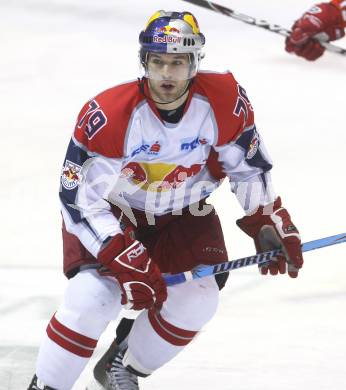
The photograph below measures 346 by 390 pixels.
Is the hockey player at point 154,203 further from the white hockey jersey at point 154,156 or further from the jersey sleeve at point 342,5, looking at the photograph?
the jersey sleeve at point 342,5

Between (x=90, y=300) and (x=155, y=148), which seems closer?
(x=90, y=300)

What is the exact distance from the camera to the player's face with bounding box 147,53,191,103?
3580mm

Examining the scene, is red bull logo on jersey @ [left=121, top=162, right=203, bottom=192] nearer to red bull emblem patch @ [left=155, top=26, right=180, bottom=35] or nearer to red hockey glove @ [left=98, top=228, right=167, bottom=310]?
red hockey glove @ [left=98, top=228, right=167, bottom=310]

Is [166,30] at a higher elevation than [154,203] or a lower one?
higher

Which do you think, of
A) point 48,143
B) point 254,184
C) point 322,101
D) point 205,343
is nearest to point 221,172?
point 254,184

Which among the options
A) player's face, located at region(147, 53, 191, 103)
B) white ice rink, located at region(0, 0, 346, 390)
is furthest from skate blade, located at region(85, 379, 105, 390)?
player's face, located at region(147, 53, 191, 103)

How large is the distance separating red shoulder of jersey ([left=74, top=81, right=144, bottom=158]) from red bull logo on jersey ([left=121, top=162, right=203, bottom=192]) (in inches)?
7.2

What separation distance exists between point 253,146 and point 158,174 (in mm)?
305

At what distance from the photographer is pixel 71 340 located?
3.57 meters

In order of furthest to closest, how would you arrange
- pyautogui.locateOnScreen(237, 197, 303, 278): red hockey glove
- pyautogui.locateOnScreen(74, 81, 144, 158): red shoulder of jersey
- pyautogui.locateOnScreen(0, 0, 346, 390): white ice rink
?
pyautogui.locateOnScreen(0, 0, 346, 390): white ice rink
pyautogui.locateOnScreen(237, 197, 303, 278): red hockey glove
pyautogui.locateOnScreen(74, 81, 144, 158): red shoulder of jersey

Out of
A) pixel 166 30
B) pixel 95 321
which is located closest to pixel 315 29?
pixel 166 30

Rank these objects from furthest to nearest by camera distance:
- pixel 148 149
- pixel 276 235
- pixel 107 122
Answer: pixel 276 235, pixel 148 149, pixel 107 122

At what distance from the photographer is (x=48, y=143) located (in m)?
6.66

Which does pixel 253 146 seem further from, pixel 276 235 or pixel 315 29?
pixel 315 29
